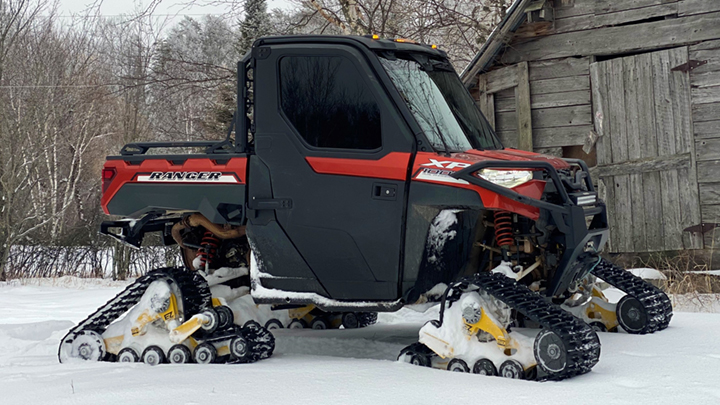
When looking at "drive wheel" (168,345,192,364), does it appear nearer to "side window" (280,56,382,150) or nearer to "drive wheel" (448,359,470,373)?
"side window" (280,56,382,150)

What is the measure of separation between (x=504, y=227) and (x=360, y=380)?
1.44m

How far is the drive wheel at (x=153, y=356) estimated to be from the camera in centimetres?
534

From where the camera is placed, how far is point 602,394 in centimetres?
388

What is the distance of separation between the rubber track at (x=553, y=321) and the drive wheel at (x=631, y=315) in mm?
1504

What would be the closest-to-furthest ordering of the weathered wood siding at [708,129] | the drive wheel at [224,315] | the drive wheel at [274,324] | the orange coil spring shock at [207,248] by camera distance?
the drive wheel at [224,315] < the orange coil spring shock at [207,248] < the drive wheel at [274,324] < the weathered wood siding at [708,129]

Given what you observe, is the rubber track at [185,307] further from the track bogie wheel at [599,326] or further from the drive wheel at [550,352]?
the track bogie wheel at [599,326]

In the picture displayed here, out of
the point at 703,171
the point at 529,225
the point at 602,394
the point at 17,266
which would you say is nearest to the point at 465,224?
the point at 529,225

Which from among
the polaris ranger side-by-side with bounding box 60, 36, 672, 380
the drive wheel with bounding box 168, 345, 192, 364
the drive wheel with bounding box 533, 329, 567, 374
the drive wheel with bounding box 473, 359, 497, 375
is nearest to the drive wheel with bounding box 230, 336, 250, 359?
the polaris ranger side-by-side with bounding box 60, 36, 672, 380

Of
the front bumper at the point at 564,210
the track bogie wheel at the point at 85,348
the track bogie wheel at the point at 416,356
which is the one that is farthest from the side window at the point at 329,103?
the track bogie wheel at the point at 85,348

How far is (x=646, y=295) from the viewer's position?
5895 millimetres

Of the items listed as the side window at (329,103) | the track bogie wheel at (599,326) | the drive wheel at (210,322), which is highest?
the side window at (329,103)

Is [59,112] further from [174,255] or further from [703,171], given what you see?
[703,171]

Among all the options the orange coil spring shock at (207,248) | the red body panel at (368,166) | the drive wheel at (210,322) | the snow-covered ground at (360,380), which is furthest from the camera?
the orange coil spring shock at (207,248)

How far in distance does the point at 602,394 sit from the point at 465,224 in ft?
5.15
